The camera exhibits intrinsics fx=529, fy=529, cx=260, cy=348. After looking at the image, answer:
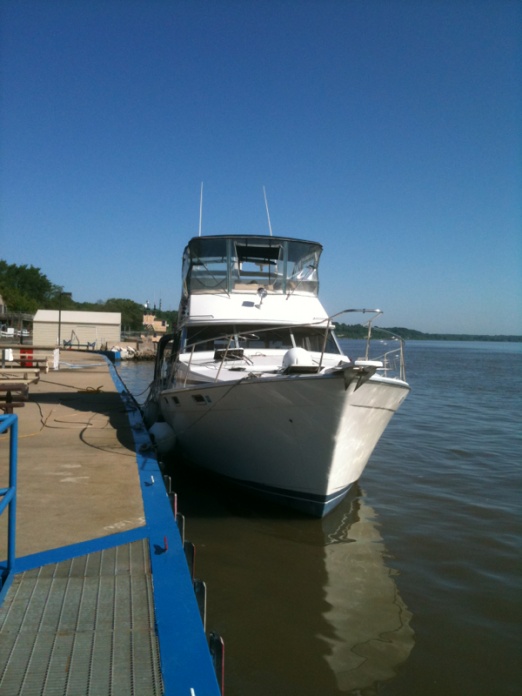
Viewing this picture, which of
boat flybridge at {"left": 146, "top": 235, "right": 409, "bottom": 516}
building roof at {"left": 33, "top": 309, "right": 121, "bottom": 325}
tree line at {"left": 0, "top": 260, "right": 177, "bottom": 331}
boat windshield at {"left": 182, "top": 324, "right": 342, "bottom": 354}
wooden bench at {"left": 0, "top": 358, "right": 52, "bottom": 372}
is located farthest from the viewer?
tree line at {"left": 0, "top": 260, "right": 177, "bottom": 331}

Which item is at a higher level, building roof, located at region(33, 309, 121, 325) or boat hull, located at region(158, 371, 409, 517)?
building roof, located at region(33, 309, 121, 325)

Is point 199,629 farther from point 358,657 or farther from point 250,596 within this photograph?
point 250,596

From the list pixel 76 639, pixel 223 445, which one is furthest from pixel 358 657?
pixel 223 445

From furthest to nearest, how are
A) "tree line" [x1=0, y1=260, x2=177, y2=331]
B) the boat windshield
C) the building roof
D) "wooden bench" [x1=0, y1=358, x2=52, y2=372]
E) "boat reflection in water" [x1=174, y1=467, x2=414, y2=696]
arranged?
"tree line" [x1=0, y1=260, x2=177, y2=331] < the building roof < "wooden bench" [x1=0, y1=358, x2=52, y2=372] < the boat windshield < "boat reflection in water" [x1=174, y1=467, x2=414, y2=696]

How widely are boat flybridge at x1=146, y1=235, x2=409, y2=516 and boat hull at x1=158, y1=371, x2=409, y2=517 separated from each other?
17 mm

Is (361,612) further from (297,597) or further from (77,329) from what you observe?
(77,329)

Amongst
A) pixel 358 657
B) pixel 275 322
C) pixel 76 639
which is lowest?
pixel 358 657

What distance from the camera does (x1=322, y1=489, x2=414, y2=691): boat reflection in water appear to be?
4.44 meters

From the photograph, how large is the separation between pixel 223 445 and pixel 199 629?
14.8 ft

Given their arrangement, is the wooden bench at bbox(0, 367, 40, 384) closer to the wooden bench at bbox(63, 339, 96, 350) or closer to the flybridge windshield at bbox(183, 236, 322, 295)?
the flybridge windshield at bbox(183, 236, 322, 295)

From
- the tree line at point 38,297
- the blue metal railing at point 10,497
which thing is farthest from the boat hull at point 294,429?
the tree line at point 38,297

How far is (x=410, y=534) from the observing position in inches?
290

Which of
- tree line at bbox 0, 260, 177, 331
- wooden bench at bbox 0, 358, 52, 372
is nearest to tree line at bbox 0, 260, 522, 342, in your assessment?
tree line at bbox 0, 260, 177, 331

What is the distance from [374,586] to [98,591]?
11.2 ft
